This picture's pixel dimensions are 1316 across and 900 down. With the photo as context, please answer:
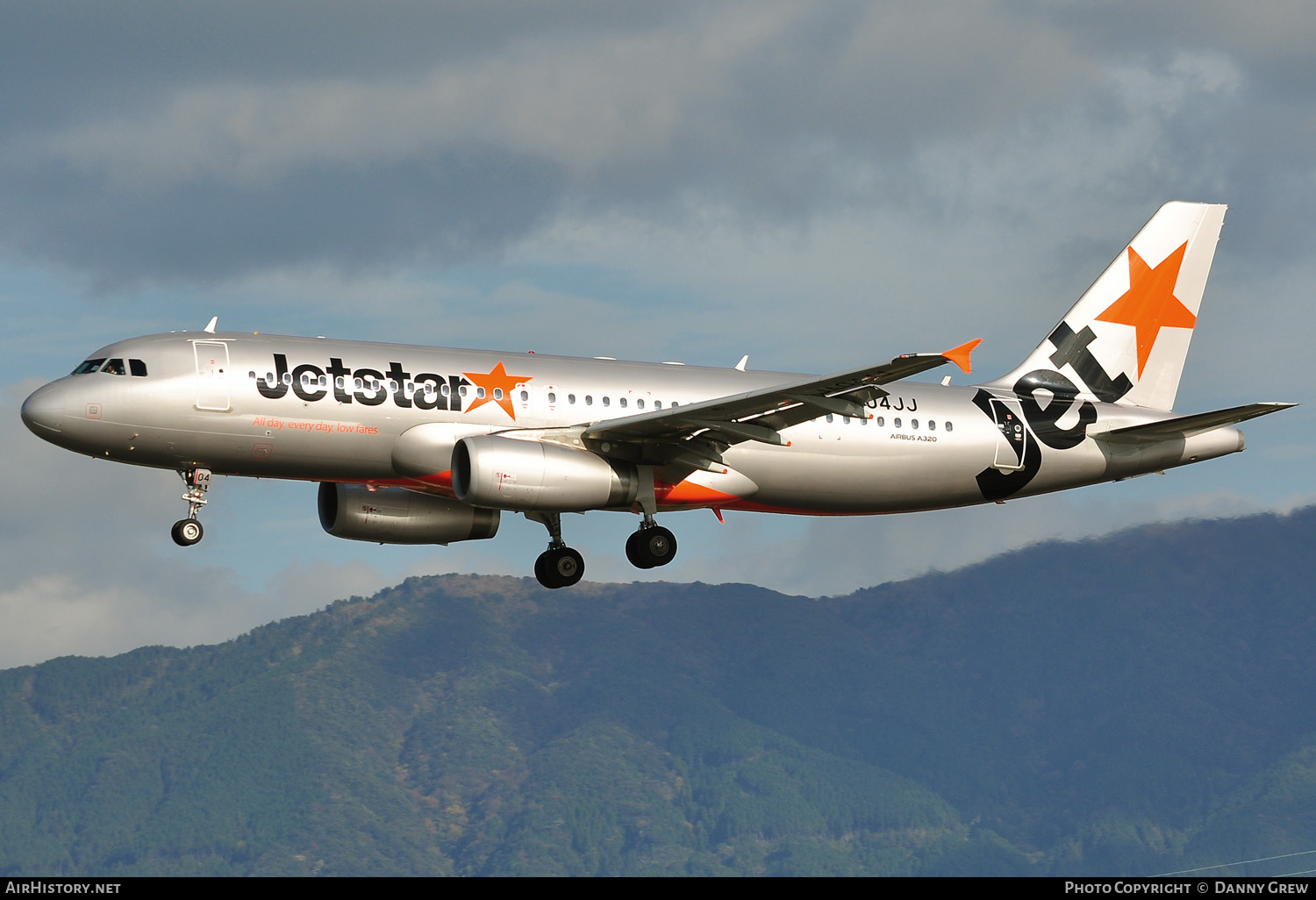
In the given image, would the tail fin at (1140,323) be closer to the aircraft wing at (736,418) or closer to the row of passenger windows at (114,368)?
the aircraft wing at (736,418)

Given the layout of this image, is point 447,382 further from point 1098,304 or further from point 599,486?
point 1098,304

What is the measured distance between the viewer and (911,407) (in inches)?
1635

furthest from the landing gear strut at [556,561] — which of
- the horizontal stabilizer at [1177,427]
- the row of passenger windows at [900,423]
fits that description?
the horizontal stabilizer at [1177,427]

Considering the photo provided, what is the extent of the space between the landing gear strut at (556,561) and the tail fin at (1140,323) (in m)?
13.0

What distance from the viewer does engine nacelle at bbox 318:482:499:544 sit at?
136 feet

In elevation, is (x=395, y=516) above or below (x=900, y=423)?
below

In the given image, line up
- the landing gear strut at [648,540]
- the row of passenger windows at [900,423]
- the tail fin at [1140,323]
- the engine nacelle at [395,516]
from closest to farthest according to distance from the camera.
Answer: the landing gear strut at [648,540], the row of passenger windows at [900,423], the engine nacelle at [395,516], the tail fin at [1140,323]

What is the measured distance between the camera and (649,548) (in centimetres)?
3866

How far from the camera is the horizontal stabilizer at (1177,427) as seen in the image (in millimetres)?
39125

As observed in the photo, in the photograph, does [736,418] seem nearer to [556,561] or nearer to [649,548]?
[649,548]

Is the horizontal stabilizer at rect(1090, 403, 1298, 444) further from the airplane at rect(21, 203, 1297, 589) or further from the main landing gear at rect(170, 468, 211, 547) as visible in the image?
the main landing gear at rect(170, 468, 211, 547)

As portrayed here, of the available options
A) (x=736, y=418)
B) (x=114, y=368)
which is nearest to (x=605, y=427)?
(x=736, y=418)

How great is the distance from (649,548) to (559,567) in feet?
12.5
